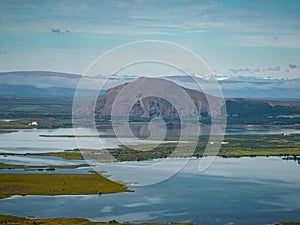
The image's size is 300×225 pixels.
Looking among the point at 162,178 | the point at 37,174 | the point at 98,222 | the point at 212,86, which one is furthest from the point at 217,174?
the point at 212,86

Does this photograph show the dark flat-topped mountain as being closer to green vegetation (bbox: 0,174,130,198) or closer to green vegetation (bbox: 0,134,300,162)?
green vegetation (bbox: 0,134,300,162)

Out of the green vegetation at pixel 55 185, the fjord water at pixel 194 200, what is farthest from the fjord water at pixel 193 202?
the green vegetation at pixel 55 185

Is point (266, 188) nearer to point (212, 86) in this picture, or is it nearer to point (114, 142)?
point (114, 142)

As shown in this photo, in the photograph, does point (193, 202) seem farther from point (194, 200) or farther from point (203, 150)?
point (203, 150)

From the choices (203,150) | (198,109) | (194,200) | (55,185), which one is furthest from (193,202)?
(198,109)

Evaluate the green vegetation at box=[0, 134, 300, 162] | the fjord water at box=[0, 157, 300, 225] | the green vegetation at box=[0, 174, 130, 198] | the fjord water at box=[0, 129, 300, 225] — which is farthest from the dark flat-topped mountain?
the fjord water at box=[0, 157, 300, 225]
